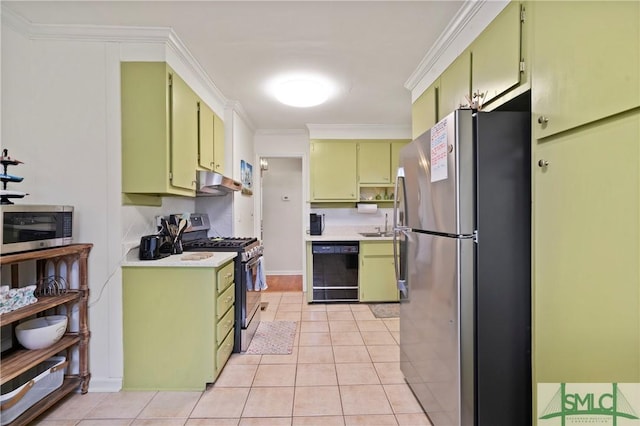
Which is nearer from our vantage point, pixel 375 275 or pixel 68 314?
pixel 68 314

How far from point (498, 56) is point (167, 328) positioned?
2.52m

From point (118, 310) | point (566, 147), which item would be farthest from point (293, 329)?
point (566, 147)

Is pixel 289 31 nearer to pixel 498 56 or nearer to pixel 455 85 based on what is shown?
pixel 455 85

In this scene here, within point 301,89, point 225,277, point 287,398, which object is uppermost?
point 301,89

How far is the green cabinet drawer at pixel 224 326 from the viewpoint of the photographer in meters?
2.15

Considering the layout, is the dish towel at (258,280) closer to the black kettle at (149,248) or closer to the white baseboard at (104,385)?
the black kettle at (149,248)

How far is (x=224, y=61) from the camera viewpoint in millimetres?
2443

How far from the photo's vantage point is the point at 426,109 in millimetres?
2494

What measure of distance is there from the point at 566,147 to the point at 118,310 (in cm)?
255

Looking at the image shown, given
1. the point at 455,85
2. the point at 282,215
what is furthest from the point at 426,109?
the point at 282,215

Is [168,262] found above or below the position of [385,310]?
above

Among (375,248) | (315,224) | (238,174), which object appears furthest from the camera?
(315,224)

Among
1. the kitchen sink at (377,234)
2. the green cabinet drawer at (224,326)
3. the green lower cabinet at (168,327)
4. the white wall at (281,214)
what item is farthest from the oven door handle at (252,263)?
the white wall at (281,214)

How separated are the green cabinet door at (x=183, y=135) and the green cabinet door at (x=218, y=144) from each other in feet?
1.55
